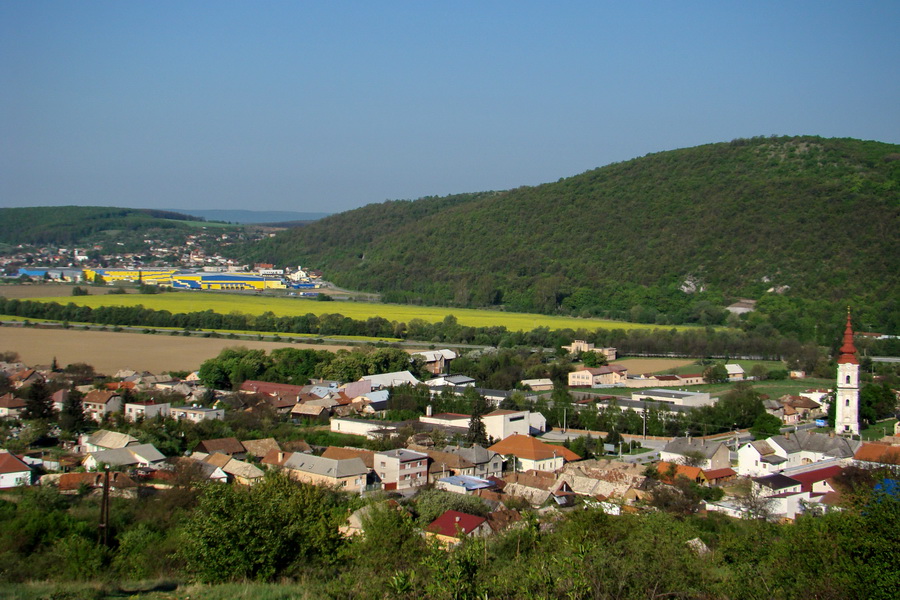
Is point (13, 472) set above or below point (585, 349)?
above

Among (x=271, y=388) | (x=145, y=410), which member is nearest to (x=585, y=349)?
(x=271, y=388)

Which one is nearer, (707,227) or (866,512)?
(866,512)

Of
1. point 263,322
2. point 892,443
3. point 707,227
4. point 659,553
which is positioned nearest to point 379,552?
point 659,553

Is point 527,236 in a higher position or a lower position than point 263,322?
higher

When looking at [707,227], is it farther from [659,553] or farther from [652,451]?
[659,553]

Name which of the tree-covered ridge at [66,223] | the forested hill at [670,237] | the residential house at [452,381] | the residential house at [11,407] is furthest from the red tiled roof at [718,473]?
the tree-covered ridge at [66,223]

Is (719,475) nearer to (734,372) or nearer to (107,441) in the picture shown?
(107,441)

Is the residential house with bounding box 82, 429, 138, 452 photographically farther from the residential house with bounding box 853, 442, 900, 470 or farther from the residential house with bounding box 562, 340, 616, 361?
the residential house with bounding box 562, 340, 616, 361

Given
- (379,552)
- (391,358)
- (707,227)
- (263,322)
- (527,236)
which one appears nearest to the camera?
(379,552)
